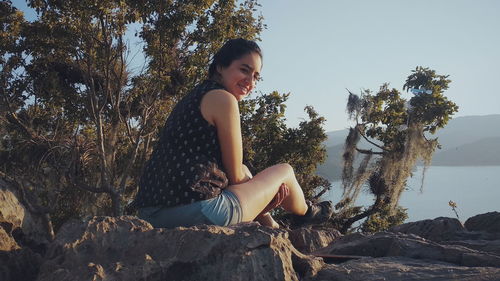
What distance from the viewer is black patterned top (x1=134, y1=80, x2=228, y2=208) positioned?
106 inches

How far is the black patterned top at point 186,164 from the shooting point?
2.70 metres

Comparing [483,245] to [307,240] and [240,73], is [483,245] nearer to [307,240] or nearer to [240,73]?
[307,240]

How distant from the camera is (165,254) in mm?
1917

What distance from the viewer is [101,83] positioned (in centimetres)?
1136

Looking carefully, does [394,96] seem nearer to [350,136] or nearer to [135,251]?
[350,136]

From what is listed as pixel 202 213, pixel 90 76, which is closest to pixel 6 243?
pixel 202 213

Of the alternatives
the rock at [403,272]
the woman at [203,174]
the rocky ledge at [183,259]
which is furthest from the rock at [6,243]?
the rock at [403,272]

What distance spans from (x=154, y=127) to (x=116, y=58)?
235cm

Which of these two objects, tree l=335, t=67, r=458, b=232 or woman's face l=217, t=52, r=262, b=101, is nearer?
woman's face l=217, t=52, r=262, b=101

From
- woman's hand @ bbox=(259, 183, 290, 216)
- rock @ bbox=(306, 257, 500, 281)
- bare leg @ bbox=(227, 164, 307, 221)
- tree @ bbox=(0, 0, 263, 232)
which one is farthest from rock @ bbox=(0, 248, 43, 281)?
tree @ bbox=(0, 0, 263, 232)

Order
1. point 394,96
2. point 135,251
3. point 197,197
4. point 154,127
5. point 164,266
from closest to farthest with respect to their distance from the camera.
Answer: point 164,266
point 135,251
point 197,197
point 154,127
point 394,96

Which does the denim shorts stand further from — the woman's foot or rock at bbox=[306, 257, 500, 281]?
the woman's foot

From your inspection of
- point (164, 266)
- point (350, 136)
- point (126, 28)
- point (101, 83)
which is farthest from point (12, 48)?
point (164, 266)

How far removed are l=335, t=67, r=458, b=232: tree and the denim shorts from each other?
10047 mm
